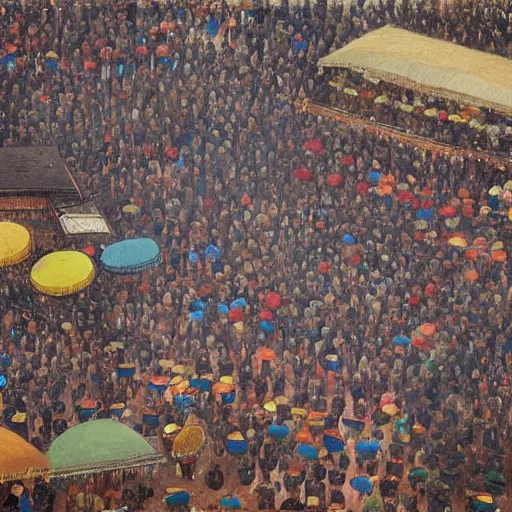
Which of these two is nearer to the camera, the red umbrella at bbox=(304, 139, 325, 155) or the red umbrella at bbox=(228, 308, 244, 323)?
the red umbrella at bbox=(228, 308, 244, 323)

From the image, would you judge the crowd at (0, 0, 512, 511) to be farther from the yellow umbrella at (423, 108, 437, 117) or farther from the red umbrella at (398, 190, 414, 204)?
the yellow umbrella at (423, 108, 437, 117)


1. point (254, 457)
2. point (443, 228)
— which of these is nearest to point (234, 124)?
point (443, 228)

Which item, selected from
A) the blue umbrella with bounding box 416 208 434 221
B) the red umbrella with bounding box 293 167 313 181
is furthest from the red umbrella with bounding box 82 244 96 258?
the blue umbrella with bounding box 416 208 434 221

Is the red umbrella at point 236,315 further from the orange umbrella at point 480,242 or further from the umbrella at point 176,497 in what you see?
the orange umbrella at point 480,242

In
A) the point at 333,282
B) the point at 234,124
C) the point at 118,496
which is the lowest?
the point at 118,496

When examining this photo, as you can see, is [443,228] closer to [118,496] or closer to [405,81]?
[405,81]

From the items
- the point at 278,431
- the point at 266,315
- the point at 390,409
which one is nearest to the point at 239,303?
the point at 266,315

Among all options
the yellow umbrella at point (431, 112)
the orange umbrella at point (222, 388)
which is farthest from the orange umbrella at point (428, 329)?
the yellow umbrella at point (431, 112)
